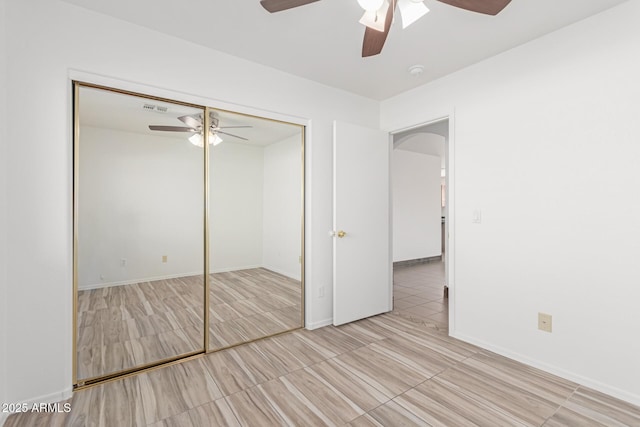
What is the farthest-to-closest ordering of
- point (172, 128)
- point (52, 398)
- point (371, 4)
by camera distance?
point (172, 128) → point (52, 398) → point (371, 4)

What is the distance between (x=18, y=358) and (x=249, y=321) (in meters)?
1.54

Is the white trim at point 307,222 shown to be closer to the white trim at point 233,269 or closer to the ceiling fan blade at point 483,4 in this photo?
the white trim at point 233,269

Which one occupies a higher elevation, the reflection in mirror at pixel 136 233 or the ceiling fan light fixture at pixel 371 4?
the ceiling fan light fixture at pixel 371 4

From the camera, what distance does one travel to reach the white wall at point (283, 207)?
2.82 meters

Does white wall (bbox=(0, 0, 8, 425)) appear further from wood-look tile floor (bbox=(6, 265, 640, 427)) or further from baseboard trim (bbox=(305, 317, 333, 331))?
baseboard trim (bbox=(305, 317, 333, 331))

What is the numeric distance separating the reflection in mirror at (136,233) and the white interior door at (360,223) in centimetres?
128

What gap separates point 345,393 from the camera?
6.19 feet

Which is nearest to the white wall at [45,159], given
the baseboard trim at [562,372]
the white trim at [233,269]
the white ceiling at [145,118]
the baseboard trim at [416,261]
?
the white ceiling at [145,118]

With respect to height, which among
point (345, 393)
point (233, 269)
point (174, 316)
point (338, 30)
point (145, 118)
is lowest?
point (345, 393)

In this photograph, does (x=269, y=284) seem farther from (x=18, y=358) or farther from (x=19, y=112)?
(x=19, y=112)

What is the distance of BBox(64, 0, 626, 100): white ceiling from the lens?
1.87m

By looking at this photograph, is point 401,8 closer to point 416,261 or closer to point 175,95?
point 175,95

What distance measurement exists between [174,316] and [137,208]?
3.07 ft

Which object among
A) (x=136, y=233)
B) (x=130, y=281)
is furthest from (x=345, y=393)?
(x=136, y=233)
